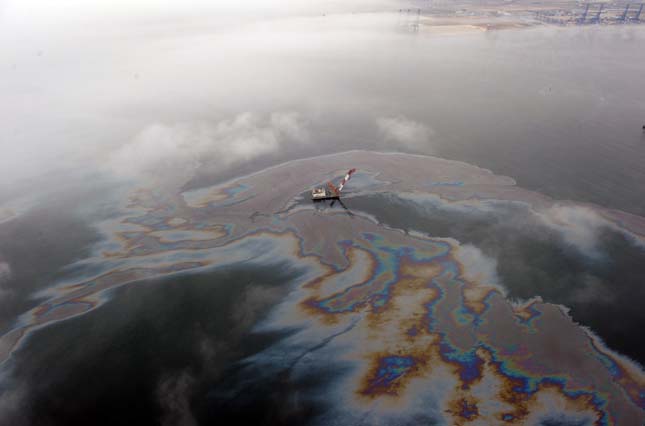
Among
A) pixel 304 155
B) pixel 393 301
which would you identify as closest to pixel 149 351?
pixel 393 301

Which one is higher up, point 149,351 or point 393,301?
point 393,301

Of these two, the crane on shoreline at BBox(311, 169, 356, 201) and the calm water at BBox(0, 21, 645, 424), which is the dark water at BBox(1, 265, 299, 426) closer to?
the calm water at BBox(0, 21, 645, 424)

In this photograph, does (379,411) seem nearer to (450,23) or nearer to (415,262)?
(415,262)

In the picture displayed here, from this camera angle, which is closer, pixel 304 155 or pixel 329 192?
pixel 329 192

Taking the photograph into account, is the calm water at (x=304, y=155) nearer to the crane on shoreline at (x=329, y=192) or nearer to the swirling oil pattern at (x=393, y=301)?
the swirling oil pattern at (x=393, y=301)

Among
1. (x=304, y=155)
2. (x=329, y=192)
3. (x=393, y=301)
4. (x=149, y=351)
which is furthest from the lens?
(x=304, y=155)

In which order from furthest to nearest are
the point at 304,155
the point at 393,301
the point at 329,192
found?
the point at 304,155 < the point at 329,192 < the point at 393,301

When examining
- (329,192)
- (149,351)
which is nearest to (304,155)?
(329,192)

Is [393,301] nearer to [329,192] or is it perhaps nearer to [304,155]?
[329,192]

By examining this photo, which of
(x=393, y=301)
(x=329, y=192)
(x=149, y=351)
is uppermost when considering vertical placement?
(x=329, y=192)
